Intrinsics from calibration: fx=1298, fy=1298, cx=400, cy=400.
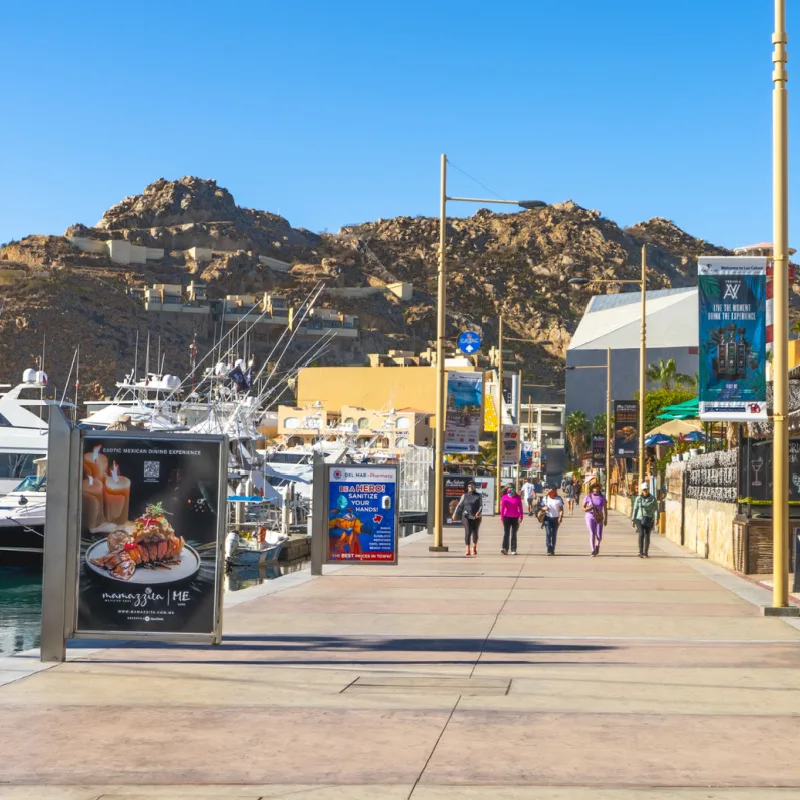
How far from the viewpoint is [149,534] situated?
36.5 ft

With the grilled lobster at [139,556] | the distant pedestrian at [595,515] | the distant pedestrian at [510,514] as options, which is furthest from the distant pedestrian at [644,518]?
the grilled lobster at [139,556]

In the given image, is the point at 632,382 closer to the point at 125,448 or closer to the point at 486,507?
the point at 486,507

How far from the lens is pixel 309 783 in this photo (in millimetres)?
6992

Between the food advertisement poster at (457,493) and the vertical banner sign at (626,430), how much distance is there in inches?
499

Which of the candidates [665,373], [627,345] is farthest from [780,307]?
[627,345]

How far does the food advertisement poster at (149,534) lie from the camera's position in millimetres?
11078

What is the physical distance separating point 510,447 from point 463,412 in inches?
992

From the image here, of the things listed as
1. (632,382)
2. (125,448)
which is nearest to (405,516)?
(125,448)

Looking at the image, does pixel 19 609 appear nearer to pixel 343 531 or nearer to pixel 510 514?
pixel 343 531

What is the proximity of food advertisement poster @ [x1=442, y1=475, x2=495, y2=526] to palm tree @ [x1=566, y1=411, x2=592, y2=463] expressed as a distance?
296ft

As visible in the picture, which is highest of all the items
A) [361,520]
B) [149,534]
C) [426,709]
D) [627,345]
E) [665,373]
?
[627,345]

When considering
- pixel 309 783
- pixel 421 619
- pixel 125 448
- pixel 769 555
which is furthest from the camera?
pixel 769 555

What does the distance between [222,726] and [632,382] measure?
123 m

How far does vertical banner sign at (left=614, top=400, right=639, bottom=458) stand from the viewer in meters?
50.4
